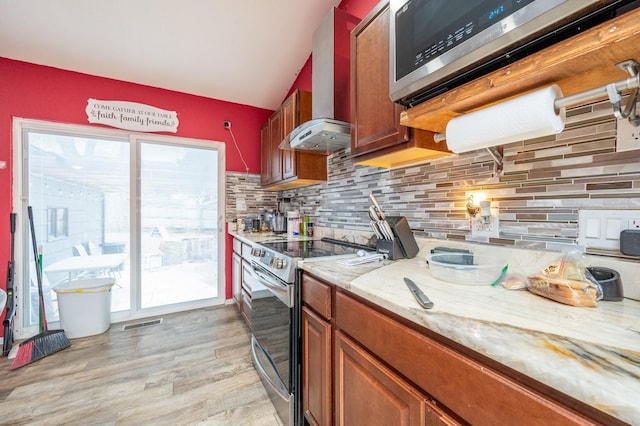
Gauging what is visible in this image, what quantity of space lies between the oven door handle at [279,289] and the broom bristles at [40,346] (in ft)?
6.14

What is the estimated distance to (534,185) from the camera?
947 millimetres

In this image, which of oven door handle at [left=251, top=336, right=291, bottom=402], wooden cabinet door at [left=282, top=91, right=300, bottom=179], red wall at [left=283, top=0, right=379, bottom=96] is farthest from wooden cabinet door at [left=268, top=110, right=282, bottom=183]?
oven door handle at [left=251, top=336, right=291, bottom=402]

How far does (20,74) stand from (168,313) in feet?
8.70

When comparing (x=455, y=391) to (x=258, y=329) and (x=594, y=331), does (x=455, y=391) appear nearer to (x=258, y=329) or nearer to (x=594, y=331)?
(x=594, y=331)

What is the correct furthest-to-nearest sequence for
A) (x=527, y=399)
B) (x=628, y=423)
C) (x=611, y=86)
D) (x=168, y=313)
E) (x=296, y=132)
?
(x=168, y=313) < (x=296, y=132) < (x=611, y=86) < (x=527, y=399) < (x=628, y=423)

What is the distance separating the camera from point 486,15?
68 centimetres

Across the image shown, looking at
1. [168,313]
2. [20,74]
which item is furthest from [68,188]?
[168,313]

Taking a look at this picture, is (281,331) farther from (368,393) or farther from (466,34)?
(466,34)

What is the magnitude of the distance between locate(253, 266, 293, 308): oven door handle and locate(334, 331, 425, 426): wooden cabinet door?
15.6 inches

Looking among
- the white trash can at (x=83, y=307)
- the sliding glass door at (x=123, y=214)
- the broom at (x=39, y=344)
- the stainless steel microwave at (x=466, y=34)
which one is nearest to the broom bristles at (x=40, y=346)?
the broom at (x=39, y=344)

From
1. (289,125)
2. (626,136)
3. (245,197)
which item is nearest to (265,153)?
(245,197)

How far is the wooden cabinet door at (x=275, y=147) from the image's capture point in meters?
2.60

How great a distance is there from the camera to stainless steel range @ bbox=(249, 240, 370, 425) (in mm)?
1293

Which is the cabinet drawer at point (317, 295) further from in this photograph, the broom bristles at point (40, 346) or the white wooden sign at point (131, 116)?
the white wooden sign at point (131, 116)
